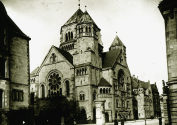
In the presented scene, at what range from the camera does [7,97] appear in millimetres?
33375

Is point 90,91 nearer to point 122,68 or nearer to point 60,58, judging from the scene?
point 60,58

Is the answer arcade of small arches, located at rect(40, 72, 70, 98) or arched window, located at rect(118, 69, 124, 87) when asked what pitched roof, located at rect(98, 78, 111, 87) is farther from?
arcade of small arches, located at rect(40, 72, 70, 98)

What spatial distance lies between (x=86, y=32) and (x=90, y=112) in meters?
15.9

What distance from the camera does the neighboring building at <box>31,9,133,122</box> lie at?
5619 centimetres

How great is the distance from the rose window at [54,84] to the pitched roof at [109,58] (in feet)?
34.2

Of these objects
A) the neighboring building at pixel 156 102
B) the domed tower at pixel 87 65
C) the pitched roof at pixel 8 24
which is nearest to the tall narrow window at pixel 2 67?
the pitched roof at pixel 8 24

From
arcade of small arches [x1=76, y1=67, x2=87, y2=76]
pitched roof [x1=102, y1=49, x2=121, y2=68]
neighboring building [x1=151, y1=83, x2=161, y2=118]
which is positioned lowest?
neighboring building [x1=151, y1=83, x2=161, y2=118]

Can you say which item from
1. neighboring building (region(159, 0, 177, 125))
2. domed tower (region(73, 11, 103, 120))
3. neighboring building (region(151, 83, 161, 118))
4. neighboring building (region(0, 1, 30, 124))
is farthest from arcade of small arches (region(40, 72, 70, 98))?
neighboring building (region(151, 83, 161, 118))

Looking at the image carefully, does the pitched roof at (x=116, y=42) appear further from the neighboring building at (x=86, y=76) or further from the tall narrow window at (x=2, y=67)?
the tall narrow window at (x=2, y=67)

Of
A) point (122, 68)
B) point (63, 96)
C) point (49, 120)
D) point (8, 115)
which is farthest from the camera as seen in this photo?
point (122, 68)

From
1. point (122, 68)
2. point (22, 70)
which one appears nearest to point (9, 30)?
point (22, 70)

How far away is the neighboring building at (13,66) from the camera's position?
3341cm

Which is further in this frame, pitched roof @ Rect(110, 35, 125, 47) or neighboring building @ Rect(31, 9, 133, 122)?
pitched roof @ Rect(110, 35, 125, 47)

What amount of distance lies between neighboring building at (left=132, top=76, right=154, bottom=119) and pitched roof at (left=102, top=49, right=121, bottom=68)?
16.9m
